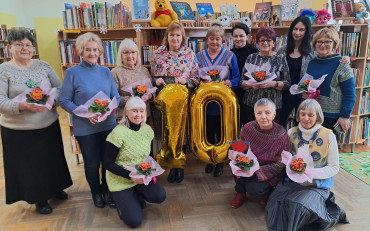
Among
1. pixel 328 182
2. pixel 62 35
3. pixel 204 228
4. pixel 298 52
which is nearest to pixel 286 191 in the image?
pixel 328 182

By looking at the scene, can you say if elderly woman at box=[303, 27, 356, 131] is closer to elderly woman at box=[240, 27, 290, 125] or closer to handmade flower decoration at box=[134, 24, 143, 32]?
elderly woman at box=[240, 27, 290, 125]

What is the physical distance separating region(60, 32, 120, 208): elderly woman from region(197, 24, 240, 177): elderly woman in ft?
3.43

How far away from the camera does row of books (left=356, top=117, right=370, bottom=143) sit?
13.0 ft

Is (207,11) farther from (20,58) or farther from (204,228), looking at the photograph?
(204,228)

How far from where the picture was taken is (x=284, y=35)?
151 inches

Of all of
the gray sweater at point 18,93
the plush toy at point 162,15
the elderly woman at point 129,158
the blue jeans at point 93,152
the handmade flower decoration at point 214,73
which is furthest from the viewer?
the plush toy at point 162,15

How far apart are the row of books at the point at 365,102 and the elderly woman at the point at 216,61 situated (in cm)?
220

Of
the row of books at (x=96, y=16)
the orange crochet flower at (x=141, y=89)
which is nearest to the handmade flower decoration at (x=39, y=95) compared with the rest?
the orange crochet flower at (x=141, y=89)

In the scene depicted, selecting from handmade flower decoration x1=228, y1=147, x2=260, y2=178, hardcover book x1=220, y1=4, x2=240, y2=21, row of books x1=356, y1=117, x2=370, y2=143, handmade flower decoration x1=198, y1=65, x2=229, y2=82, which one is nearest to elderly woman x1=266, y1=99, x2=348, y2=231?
handmade flower decoration x1=228, y1=147, x2=260, y2=178

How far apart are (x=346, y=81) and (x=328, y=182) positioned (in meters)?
0.96

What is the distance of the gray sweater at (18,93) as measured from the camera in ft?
6.91

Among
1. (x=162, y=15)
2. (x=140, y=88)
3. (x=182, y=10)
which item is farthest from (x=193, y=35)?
(x=140, y=88)

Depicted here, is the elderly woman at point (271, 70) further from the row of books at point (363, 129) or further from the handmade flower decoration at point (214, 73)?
the row of books at point (363, 129)

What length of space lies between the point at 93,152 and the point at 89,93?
0.53m
